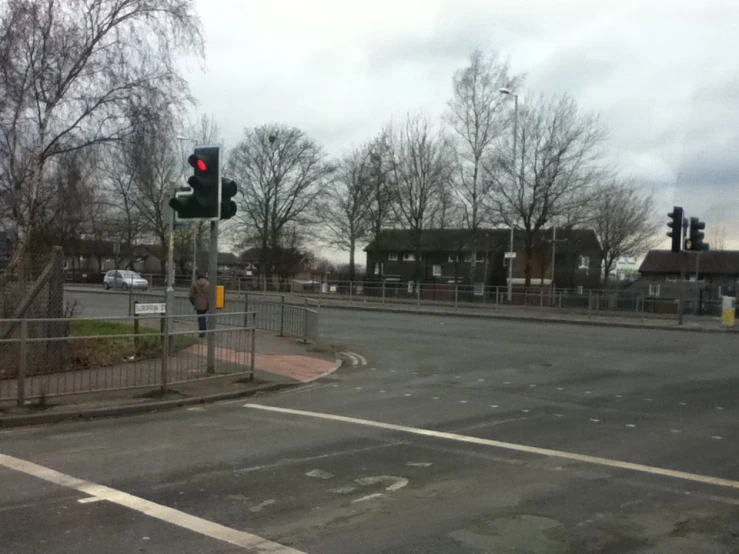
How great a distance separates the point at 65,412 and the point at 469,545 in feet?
21.2

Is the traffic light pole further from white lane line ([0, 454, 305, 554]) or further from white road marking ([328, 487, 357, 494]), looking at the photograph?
white road marking ([328, 487, 357, 494])

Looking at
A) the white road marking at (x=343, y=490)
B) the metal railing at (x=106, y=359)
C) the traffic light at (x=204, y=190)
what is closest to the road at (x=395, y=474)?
the white road marking at (x=343, y=490)

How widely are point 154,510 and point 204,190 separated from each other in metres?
7.79

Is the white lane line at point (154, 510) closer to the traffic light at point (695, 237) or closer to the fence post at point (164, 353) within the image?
the fence post at point (164, 353)

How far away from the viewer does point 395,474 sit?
710 cm

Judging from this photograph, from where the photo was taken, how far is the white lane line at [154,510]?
516cm

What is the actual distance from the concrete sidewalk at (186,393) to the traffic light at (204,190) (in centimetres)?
239

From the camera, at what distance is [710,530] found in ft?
18.5

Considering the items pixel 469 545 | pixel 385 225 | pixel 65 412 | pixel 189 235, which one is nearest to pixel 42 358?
pixel 65 412

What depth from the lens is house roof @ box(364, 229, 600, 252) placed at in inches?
1961

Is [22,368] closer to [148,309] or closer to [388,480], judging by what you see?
[148,309]

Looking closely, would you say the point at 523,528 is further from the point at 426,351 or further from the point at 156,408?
the point at 426,351

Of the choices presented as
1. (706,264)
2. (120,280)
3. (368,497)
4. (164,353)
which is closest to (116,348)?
(164,353)

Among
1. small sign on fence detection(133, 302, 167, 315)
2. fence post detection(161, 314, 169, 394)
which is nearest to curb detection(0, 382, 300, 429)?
fence post detection(161, 314, 169, 394)
